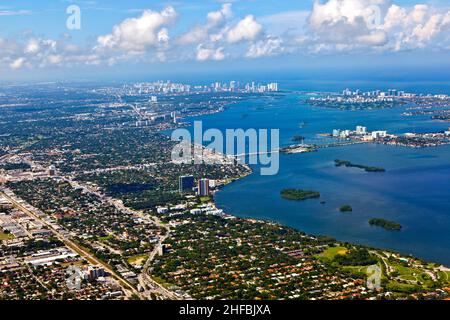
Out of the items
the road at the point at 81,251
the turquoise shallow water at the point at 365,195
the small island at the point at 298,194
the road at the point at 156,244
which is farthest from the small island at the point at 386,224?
the road at the point at 81,251

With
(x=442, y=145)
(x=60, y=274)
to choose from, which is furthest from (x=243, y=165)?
(x=60, y=274)

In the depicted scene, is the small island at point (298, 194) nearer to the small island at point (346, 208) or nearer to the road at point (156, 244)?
the small island at point (346, 208)

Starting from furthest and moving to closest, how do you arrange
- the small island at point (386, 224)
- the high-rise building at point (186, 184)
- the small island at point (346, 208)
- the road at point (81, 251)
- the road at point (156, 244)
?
the high-rise building at point (186, 184) < the small island at point (346, 208) < the small island at point (386, 224) < the road at point (81, 251) < the road at point (156, 244)

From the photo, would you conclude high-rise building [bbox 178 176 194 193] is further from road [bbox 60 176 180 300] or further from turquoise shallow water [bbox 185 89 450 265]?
road [bbox 60 176 180 300]

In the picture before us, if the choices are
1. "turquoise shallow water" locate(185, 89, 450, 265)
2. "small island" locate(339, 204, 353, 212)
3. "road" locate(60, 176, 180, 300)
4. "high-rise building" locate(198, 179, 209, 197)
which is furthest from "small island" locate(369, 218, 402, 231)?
"high-rise building" locate(198, 179, 209, 197)

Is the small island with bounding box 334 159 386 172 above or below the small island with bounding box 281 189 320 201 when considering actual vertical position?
above

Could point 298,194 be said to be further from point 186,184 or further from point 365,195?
point 186,184

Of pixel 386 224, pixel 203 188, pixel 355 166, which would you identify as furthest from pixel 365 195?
pixel 203 188

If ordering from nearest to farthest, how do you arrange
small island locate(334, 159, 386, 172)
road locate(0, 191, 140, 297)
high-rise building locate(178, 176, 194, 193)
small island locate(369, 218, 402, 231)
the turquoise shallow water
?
road locate(0, 191, 140, 297)
the turquoise shallow water
small island locate(369, 218, 402, 231)
high-rise building locate(178, 176, 194, 193)
small island locate(334, 159, 386, 172)
